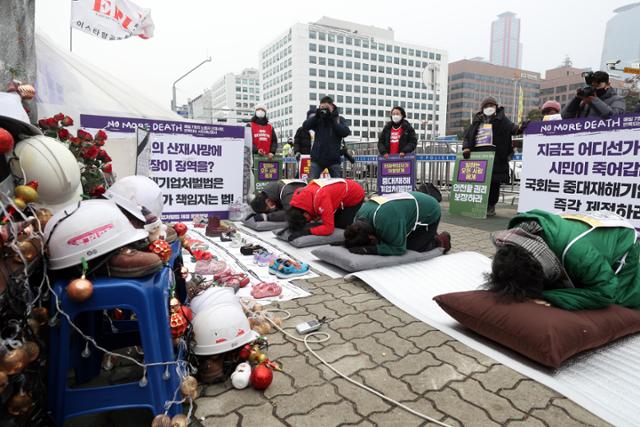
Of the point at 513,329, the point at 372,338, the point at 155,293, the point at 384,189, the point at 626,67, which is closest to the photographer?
the point at 155,293

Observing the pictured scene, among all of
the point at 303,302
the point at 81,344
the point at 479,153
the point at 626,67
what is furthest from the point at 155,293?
the point at 626,67

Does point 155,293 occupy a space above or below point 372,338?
above

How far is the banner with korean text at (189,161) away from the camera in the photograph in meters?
5.46

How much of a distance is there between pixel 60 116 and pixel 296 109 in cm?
7518

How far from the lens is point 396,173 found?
7.93 meters

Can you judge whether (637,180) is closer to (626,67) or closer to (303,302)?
(303,302)

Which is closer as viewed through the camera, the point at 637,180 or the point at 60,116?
the point at 60,116

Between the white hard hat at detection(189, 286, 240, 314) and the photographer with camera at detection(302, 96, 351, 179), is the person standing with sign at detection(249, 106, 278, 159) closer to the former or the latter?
the photographer with camera at detection(302, 96, 351, 179)

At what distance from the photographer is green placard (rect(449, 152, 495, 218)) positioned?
21.7ft

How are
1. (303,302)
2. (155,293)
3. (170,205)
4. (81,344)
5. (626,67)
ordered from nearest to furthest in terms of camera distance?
(155,293) < (81,344) < (303,302) < (170,205) < (626,67)

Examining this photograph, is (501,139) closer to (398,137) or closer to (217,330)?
(398,137)

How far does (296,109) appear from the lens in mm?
75062

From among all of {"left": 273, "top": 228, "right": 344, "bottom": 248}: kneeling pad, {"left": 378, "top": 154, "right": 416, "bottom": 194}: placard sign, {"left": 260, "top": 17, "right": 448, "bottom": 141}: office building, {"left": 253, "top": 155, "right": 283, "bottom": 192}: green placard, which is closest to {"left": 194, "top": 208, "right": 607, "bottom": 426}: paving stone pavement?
{"left": 273, "top": 228, "right": 344, "bottom": 248}: kneeling pad

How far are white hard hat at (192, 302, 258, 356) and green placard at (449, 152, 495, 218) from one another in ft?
18.9
